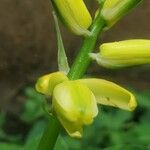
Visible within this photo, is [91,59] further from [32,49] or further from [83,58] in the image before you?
[32,49]

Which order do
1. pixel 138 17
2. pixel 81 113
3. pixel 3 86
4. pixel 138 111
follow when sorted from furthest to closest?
pixel 138 17
pixel 3 86
pixel 138 111
pixel 81 113

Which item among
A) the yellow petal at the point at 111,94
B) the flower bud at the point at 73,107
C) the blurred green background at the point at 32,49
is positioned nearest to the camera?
the flower bud at the point at 73,107

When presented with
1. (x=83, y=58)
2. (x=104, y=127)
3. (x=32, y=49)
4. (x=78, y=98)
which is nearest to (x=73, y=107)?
(x=78, y=98)

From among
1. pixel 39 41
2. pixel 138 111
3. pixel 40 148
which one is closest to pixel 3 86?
pixel 39 41

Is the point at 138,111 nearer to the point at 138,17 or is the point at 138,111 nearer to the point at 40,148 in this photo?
the point at 138,17

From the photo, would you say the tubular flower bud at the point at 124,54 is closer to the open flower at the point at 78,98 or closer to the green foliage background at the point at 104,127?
the open flower at the point at 78,98

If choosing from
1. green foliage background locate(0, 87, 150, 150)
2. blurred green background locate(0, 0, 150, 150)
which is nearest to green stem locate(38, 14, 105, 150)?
green foliage background locate(0, 87, 150, 150)

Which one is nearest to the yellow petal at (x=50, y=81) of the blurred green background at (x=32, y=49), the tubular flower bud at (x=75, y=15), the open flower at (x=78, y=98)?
the open flower at (x=78, y=98)
